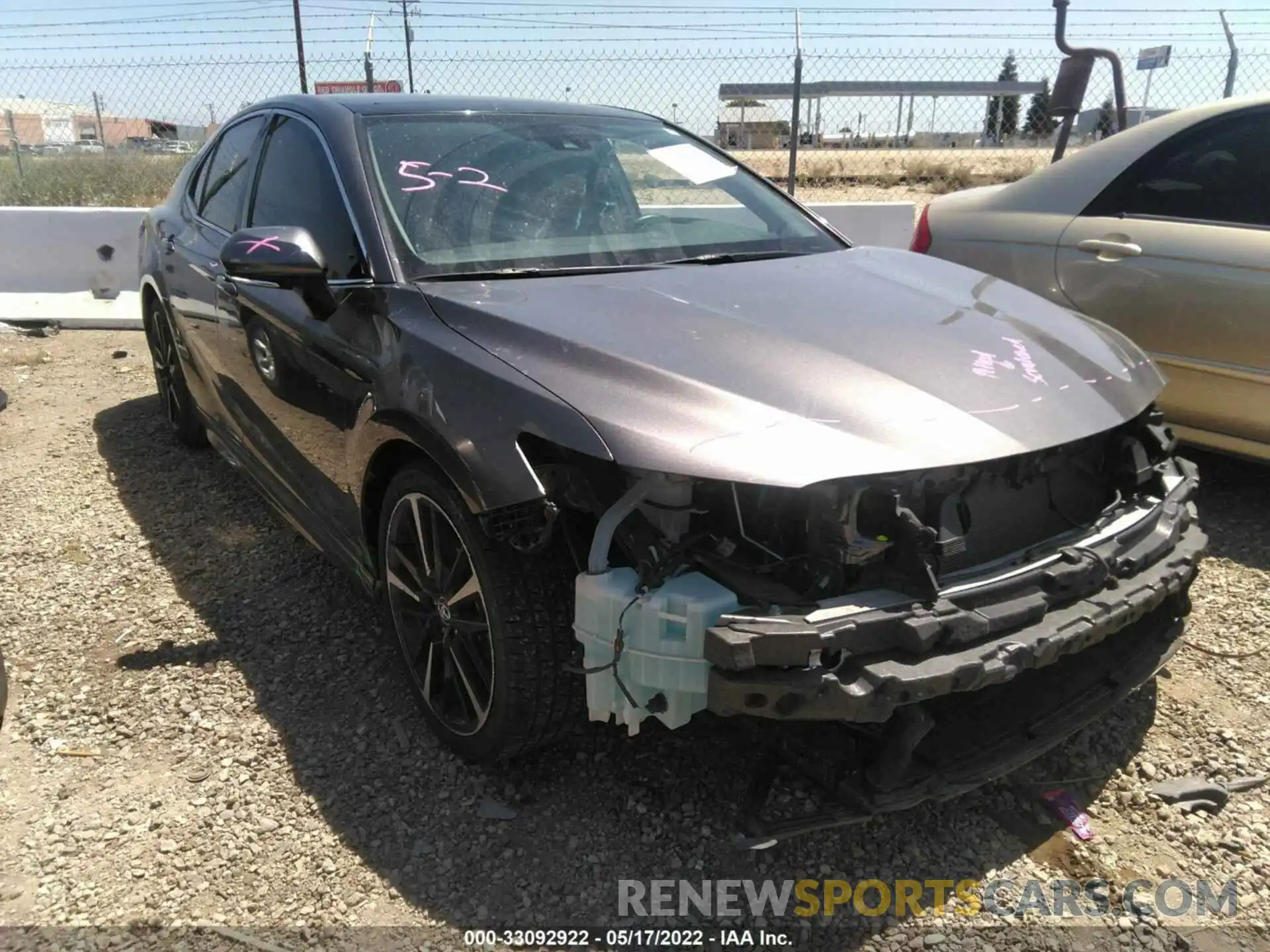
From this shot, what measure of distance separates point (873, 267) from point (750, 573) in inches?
54.8

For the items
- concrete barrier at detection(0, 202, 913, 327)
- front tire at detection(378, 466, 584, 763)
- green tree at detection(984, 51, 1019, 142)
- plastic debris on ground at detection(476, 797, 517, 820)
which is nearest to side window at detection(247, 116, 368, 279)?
front tire at detection(378, 466, 584, 763)

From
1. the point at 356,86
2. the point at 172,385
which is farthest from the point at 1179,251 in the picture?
the point at 356,86

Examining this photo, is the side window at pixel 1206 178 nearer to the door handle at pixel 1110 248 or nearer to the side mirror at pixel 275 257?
the door handle at pixel 1110 248

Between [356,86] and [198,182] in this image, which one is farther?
[356,86]

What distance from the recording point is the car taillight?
15.3ft

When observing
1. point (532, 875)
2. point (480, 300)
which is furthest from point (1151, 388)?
point (532, 875)

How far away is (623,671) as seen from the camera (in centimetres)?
198

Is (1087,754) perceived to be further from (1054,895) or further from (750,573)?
(750,573)

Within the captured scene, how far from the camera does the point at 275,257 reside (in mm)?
2512

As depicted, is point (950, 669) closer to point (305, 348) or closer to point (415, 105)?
point (305, 348)

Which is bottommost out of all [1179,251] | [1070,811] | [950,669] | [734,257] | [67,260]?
[1070,811]

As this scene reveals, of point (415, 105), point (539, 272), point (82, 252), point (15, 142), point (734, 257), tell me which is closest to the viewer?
point (539, 272)

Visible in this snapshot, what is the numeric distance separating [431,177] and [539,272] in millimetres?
493

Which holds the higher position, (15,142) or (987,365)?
(15,142)
